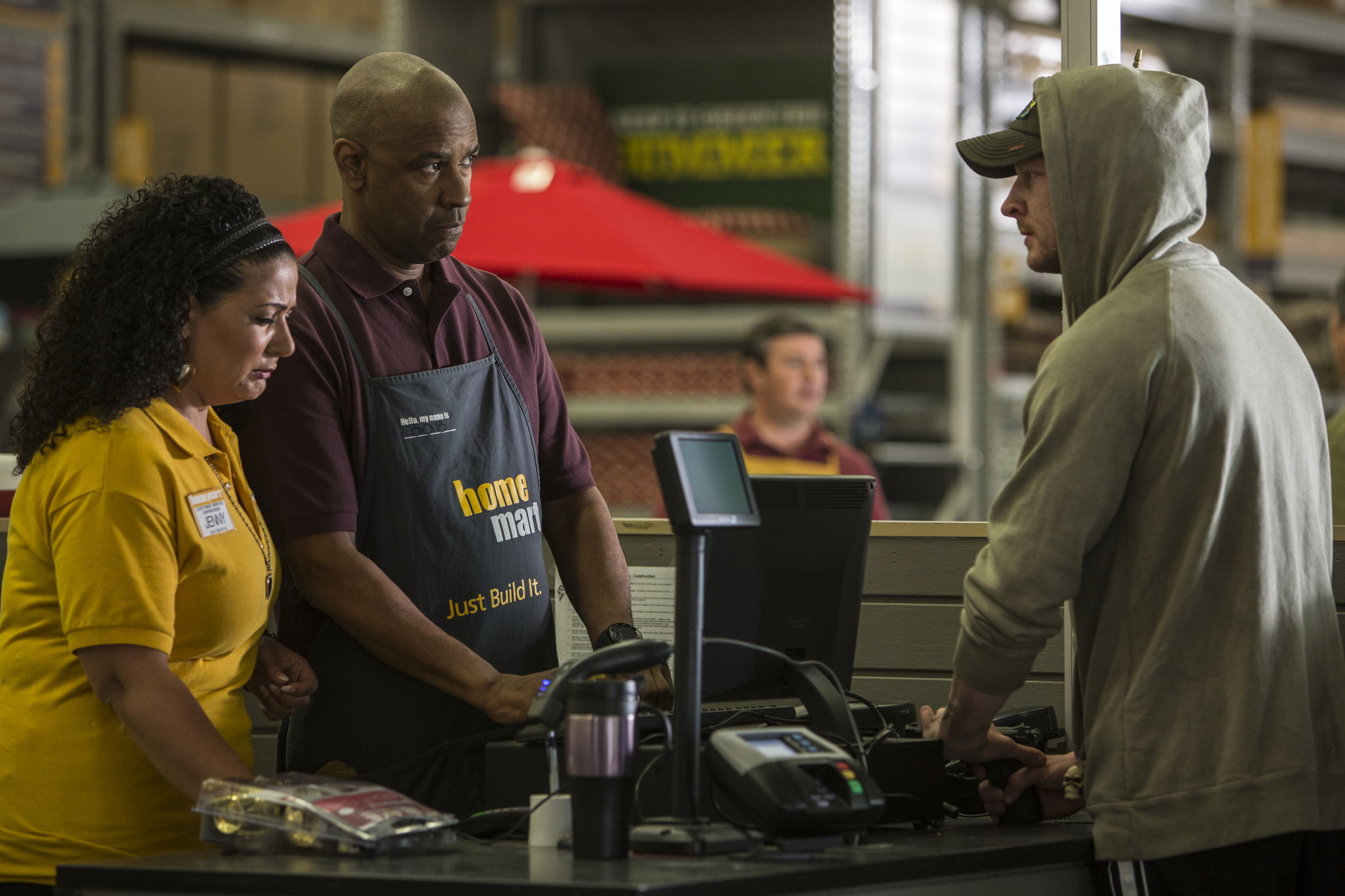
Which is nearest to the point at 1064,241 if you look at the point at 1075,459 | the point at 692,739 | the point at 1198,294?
the point at 1198,294

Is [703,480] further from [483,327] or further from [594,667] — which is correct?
[483,327]

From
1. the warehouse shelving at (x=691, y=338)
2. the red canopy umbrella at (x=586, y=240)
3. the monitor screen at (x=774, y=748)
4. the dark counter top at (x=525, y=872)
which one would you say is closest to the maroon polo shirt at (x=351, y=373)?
the dark counter top at (x=525, y=872)

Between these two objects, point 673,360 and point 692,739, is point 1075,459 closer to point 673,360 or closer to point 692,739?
point 692,739

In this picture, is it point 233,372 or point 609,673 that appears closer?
point 609,673

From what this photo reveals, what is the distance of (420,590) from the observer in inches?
81.0

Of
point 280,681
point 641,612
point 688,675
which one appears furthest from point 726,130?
point 688,675

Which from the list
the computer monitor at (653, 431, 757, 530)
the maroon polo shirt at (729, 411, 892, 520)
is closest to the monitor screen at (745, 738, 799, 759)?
the computer monitor at (653, 431, 757, 530)

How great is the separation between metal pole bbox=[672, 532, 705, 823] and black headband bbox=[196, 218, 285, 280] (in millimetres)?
659

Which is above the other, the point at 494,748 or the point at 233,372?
the point at 233,372

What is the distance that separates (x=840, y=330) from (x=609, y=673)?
441 centimetres

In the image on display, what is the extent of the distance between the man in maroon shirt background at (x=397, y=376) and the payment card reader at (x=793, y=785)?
371 mm

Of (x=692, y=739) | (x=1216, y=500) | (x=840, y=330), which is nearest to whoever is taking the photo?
(x=692, y=739)

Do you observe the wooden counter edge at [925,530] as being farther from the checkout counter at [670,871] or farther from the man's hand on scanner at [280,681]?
the man's hand on scanner at [280,681]

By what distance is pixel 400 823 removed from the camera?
5.33 ft
